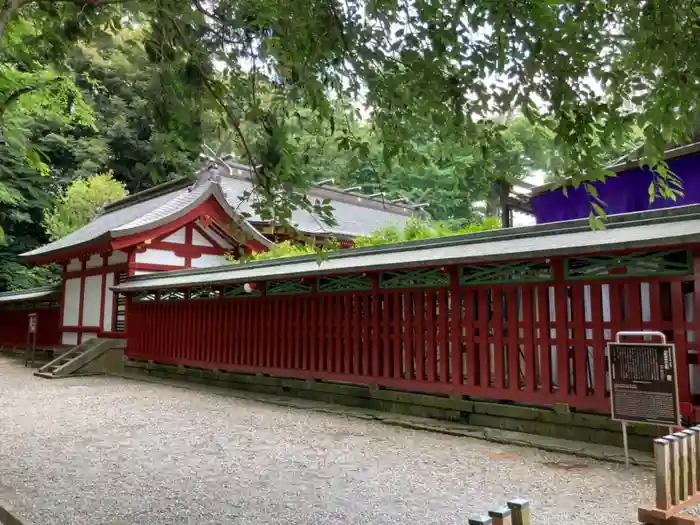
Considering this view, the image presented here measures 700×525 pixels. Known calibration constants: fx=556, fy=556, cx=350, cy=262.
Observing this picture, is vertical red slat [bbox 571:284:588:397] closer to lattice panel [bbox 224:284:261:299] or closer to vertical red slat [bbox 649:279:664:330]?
vertical red slat [bbox 649:279:664:330]

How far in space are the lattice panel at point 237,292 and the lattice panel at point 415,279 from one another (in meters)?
3.45

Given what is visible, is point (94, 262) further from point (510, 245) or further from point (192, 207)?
point (510, 245)

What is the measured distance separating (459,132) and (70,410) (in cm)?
857

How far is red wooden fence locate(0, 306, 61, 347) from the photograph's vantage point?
1930 cm

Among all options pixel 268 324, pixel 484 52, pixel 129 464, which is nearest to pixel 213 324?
pixel 268 324

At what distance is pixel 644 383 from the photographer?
17.7ft

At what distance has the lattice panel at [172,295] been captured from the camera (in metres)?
13.5

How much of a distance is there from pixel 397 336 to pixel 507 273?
204 centimetres

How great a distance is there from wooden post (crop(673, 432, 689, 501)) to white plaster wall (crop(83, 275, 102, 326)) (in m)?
16.3

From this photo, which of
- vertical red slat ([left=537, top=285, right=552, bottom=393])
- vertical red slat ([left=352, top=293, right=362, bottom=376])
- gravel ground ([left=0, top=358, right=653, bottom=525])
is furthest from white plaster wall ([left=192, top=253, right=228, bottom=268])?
vertical red slat ([left=537, top=285, right=552, bottom=393])

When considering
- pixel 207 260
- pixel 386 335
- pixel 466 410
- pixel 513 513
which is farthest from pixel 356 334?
pixel 207 260

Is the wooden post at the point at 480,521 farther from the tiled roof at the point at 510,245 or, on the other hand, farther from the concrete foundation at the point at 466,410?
the concrete foundation at the point at 466,410

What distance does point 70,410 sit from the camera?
946 cm

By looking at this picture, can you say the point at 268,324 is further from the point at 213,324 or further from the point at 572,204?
the point at 572,204
